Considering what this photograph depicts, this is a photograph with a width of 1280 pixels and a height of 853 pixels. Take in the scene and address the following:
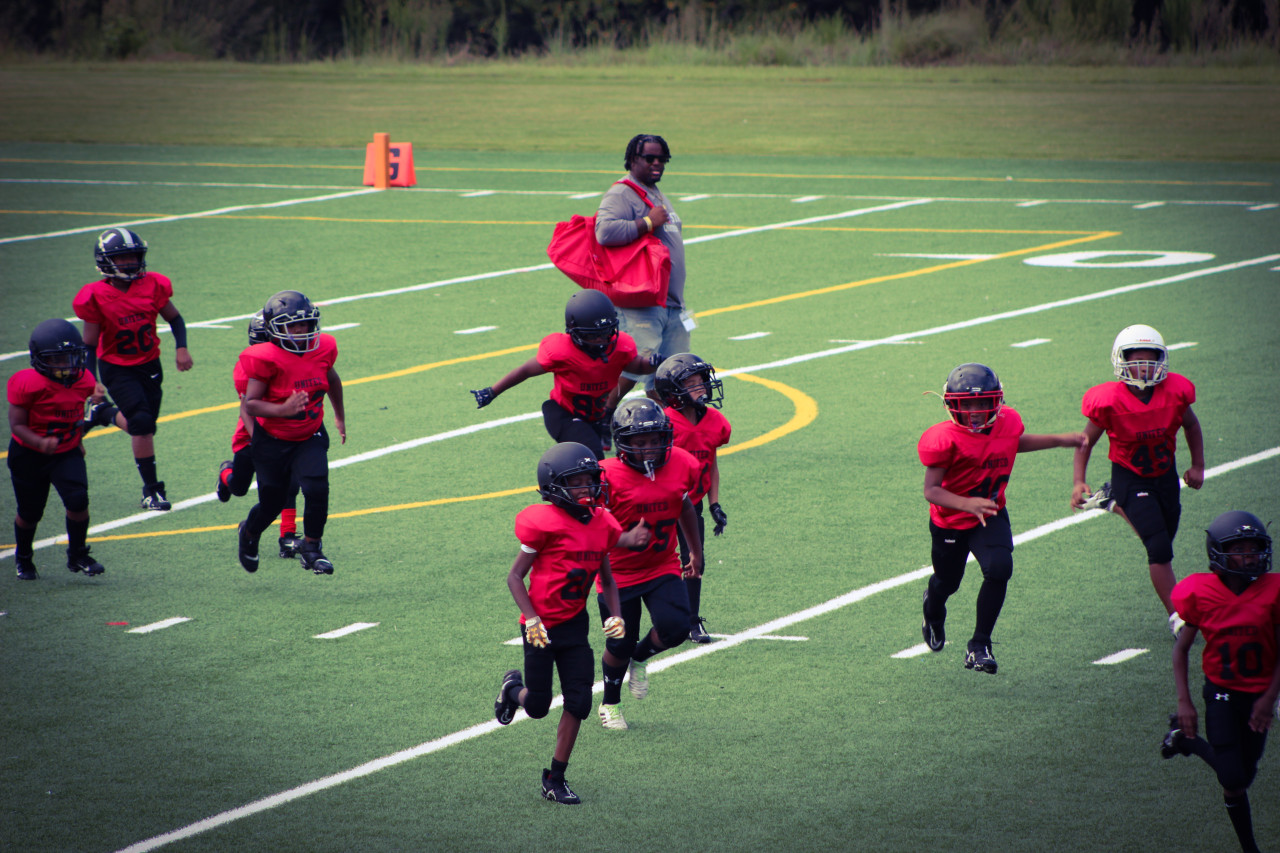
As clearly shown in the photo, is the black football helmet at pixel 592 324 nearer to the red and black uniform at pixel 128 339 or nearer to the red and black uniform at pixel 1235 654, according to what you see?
the red and black uniform at pixel 128 339

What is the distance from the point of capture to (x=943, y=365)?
51.4 ft

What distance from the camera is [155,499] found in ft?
38.2

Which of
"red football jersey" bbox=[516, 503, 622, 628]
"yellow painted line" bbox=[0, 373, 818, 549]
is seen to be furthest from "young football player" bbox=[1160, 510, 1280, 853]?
"yellow painted line" bbox=[0, 373, 818, 549]

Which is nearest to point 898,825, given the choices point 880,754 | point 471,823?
point 880,754

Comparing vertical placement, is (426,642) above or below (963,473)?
below

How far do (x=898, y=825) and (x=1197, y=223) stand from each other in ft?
64.5

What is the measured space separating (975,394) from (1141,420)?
4.16ft

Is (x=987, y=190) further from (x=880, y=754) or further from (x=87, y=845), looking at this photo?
(x=87, y=845)

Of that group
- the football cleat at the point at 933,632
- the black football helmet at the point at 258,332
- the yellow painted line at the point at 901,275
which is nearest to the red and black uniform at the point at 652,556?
the football cleat at the point at 933,632

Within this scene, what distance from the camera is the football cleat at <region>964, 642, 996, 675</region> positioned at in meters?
8.20

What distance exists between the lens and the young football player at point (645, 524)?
7.57 meters

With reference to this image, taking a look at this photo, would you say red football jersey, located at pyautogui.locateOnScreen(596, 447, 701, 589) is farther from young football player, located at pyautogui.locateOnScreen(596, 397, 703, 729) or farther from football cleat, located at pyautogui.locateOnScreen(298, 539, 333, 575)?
football cleat, located at pyautogui.locateOnScreen(298, 539, 333, 575)

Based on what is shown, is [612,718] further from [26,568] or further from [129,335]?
[129,335]

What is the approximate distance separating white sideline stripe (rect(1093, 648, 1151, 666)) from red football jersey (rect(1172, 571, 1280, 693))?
1893 mm
